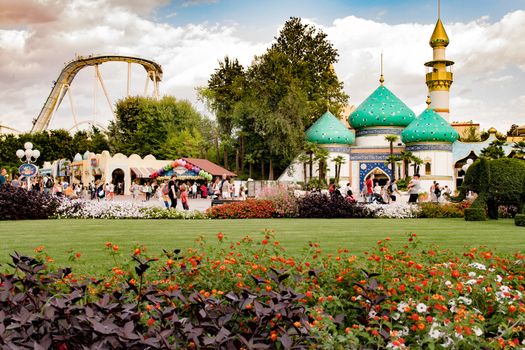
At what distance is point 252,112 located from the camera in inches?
1924

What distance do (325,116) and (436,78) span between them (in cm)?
1087

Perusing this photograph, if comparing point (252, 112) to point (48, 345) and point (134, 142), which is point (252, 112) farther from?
point (48, 345)

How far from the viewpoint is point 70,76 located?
210 feet

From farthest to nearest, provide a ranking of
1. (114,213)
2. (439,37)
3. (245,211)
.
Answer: (439,37), (245,211), (114,213)

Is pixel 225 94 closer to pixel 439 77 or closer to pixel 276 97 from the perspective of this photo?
pixel 276 97

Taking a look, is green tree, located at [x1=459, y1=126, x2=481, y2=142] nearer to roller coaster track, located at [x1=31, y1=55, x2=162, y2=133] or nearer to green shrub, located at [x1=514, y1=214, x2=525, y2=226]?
roller coaster track, located at [x1=31, y1=55, x2=162, y2=133]

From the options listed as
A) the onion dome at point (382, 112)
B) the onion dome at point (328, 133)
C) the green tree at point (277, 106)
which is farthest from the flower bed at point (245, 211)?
the onion dome at point (382, 112)

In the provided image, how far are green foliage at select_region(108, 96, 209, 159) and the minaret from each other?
22.5 m

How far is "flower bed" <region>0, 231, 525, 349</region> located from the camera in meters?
3.78

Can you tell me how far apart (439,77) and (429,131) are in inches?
348

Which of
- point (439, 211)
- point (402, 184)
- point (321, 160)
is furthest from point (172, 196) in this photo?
point (321, 160)

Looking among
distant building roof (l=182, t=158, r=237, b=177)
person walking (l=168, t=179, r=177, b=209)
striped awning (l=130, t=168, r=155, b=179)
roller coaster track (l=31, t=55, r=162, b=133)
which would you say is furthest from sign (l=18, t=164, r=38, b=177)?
roller coaster track (l=31, t=55, r=162, b=133)

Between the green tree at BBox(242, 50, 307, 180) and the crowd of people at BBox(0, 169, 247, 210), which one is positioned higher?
the green tree at BBox(242, 50, 307, 180)

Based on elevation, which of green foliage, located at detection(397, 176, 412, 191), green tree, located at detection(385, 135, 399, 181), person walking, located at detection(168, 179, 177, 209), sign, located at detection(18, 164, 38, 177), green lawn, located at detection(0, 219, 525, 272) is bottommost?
green lawn, located at detection(0, 219, 525, 272)
